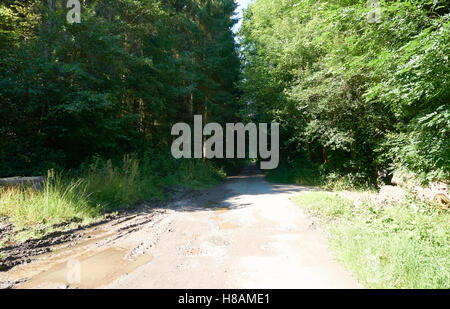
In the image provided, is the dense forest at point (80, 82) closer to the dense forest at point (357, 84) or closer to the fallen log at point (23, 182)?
the fallen log at point (23, 182)

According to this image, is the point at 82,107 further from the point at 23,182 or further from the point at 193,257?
the point at 193,257

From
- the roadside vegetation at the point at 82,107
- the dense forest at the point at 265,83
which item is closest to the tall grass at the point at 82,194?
the roadside vegetation at the point at 82,107

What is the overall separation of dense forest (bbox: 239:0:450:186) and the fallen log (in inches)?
313

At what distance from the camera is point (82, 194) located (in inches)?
222

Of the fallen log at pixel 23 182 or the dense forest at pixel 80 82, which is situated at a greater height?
the dense forest at pixel 80 82

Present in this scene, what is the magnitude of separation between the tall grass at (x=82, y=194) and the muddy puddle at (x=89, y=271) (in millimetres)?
1979

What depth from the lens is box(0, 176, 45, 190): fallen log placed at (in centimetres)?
525

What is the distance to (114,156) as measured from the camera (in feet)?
30.4

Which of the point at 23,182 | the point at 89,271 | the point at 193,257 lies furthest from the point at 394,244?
the point at 23,182

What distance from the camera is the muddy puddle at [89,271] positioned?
105 inches
